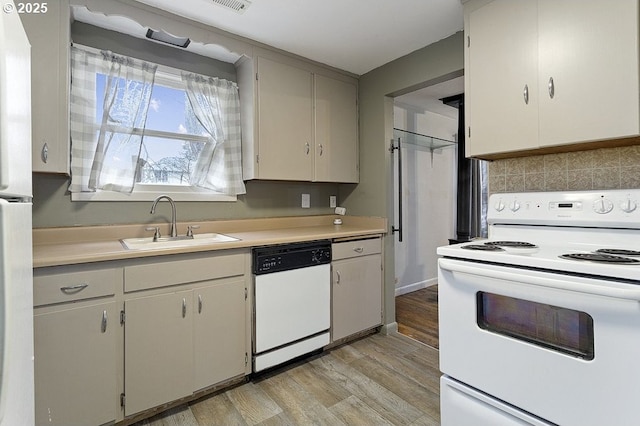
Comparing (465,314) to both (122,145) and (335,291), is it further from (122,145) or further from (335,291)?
(122,145)

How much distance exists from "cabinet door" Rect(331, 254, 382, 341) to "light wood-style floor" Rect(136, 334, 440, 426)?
23 centimetres

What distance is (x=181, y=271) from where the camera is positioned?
5.62 ft

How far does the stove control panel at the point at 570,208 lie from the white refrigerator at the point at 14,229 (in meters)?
2.03

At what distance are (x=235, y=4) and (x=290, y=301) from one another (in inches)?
73.9

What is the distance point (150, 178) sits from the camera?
88.0 inches

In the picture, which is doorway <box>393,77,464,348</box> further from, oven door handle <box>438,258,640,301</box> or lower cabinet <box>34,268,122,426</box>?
lower cabinet <box>34,268,122,426</box>

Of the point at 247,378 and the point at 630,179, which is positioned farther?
the point at 247,378

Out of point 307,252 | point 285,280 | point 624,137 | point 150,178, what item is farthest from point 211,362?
point 624,137

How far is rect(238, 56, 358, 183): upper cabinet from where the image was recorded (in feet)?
7.84

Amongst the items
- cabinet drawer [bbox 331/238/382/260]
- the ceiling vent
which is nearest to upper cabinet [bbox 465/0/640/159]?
cabinet drawer [bbox 331/238/382/260]

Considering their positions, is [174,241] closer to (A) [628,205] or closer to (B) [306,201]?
(B) [306,201]

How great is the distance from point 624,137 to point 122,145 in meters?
2.71

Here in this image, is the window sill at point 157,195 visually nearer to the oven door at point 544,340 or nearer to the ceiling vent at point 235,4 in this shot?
the ceiling vent at point 235,4

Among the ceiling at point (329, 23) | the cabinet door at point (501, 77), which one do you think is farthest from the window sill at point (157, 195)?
the cabinet door at point (501, 77)
